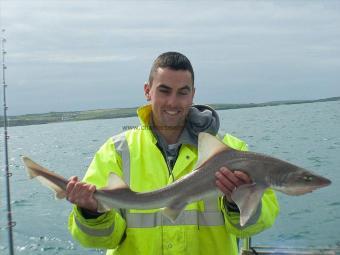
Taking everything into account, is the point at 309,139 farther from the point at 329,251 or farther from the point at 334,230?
the point at 329,251

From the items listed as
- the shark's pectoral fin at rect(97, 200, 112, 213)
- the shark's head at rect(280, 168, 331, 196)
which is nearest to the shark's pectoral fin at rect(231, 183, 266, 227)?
the shark's head at rect(280, 168, 331, 196)

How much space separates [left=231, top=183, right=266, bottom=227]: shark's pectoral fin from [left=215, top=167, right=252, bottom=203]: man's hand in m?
0.04

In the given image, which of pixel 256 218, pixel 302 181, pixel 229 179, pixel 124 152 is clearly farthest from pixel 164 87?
pixel 302 181

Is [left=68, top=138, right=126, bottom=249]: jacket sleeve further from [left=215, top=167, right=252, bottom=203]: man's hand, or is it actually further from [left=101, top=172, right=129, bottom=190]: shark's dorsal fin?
[left=215, top=167, right=252, bottom=203]: man's hand

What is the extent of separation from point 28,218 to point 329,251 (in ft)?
41.9

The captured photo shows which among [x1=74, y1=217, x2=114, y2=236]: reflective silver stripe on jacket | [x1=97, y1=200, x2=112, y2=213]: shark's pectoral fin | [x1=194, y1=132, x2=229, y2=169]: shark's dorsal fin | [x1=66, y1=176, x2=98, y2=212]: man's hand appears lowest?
[x1=74, y1=217, x2=114, y2=236]: reflective silver stripe on jacket

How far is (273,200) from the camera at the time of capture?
481cm

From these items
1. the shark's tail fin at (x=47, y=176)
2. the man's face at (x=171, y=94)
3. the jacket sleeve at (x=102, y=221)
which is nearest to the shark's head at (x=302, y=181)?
the man's face at (x=171, y=94)

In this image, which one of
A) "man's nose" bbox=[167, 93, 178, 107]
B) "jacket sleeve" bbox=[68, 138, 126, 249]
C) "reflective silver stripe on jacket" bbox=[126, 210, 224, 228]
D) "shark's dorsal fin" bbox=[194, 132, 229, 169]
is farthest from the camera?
"man's nose" bbox=[167, 93, 178, 107]

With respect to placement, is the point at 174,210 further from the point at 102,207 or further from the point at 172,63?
the point at 172,63

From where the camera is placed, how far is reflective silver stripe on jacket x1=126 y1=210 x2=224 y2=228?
4551 mm

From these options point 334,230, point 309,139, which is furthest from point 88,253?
point 309,139

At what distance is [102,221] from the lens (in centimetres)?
439

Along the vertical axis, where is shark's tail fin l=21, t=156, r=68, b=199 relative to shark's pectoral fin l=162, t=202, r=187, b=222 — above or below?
above
